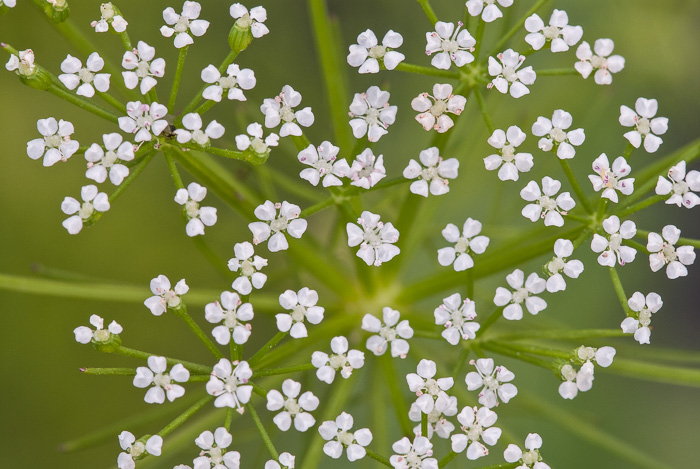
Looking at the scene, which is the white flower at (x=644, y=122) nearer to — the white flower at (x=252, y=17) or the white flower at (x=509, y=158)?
the white flower at (x=509, y=158)

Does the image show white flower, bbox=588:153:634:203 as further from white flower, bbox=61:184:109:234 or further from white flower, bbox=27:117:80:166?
white flower, bbox=27:117:80:166

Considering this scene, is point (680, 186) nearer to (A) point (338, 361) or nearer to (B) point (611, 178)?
(B) point (611, 178)

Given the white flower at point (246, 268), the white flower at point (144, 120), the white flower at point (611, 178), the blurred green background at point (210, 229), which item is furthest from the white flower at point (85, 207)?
the blurred green background at point (210, 229)

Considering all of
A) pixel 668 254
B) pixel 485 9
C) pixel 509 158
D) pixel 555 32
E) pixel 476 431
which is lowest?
pixel 476 431

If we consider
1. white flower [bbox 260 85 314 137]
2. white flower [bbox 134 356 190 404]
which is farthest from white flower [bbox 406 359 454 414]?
white flower [bbox 260 85 314 137]

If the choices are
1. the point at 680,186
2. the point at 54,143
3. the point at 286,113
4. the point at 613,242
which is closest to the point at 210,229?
the point at 54,143
